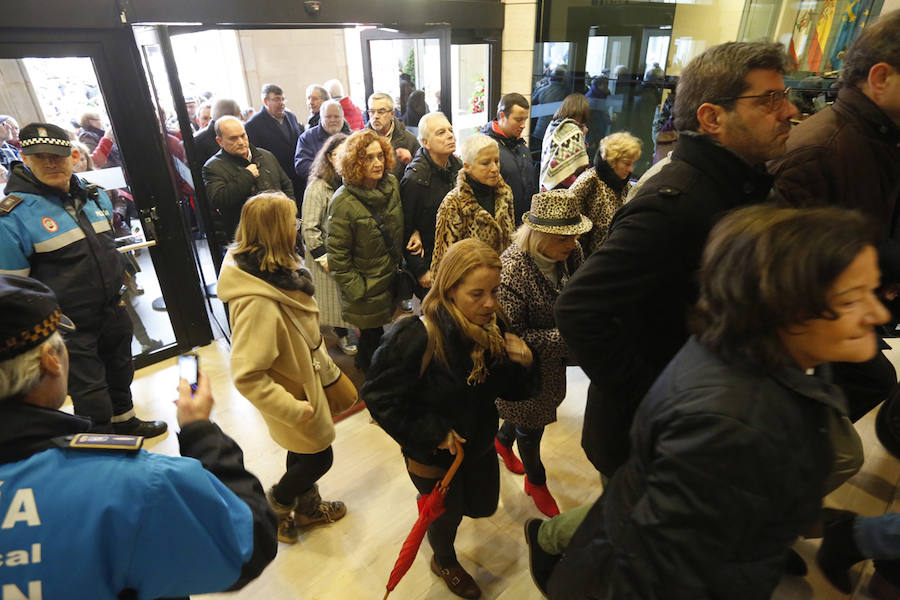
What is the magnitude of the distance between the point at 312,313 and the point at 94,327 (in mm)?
1498

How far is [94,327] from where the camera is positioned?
2703 mm

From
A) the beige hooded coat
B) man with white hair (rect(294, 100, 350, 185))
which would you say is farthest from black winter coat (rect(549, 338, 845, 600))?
man with white hair (rect(294, 100, 350, 185))

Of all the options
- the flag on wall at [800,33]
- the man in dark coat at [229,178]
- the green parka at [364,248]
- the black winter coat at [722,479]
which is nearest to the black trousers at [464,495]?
the black winter coat at [722,479]

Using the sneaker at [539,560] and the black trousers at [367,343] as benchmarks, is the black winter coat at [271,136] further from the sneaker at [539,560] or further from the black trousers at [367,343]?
the sneaker at [539,560]

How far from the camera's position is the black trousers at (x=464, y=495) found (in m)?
1.93

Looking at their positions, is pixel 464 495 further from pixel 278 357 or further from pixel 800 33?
pixel 800 33

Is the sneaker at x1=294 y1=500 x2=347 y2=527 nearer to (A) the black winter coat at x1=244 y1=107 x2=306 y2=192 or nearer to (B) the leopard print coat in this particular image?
(B) the leopard print coat

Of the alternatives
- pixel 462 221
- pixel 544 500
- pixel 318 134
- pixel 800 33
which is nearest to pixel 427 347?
pixel 544 500

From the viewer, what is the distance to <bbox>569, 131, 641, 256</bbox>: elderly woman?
310cm

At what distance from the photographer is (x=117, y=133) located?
3332mm

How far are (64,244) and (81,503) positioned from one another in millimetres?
2151

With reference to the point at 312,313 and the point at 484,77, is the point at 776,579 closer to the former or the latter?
the point at 312,313

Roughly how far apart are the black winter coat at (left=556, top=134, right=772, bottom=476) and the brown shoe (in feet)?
3.68

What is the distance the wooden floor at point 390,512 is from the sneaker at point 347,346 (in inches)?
33.4
